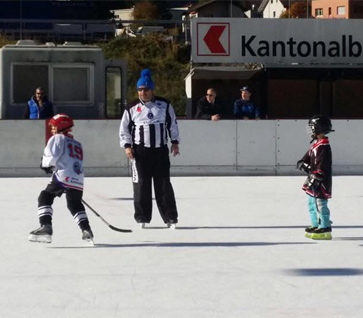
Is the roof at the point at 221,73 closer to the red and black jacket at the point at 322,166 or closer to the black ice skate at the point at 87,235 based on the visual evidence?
the red and black jacket at the point at 322,166

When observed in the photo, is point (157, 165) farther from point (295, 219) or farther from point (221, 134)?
point (221, 134)

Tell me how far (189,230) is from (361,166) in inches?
259

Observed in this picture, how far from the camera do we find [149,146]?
991cm

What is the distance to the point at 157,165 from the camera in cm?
994

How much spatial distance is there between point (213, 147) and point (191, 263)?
8088 mm

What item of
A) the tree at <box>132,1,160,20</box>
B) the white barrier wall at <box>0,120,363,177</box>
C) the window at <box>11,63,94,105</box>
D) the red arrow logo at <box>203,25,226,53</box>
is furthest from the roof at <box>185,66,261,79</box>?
the tree at <box>132,1,160,20</box>

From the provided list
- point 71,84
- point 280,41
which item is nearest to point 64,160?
point 71,84

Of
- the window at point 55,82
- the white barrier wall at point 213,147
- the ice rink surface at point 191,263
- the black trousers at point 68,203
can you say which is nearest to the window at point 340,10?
the window at point 55,82

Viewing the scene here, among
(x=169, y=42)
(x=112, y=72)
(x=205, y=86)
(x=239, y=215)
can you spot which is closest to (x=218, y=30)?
(x=205, y=86)

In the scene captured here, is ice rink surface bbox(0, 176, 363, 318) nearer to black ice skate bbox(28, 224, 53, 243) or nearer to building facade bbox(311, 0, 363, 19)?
black ice skate bbox(28, 224, 53, 243)

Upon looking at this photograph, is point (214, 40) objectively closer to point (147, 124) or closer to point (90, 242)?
point (147, 124)

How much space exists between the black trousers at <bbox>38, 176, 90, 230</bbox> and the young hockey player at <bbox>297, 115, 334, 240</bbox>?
6.05ft

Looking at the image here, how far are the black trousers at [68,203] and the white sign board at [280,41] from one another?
40.0 feet

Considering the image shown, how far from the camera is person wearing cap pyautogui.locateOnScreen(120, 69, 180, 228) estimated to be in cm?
988
